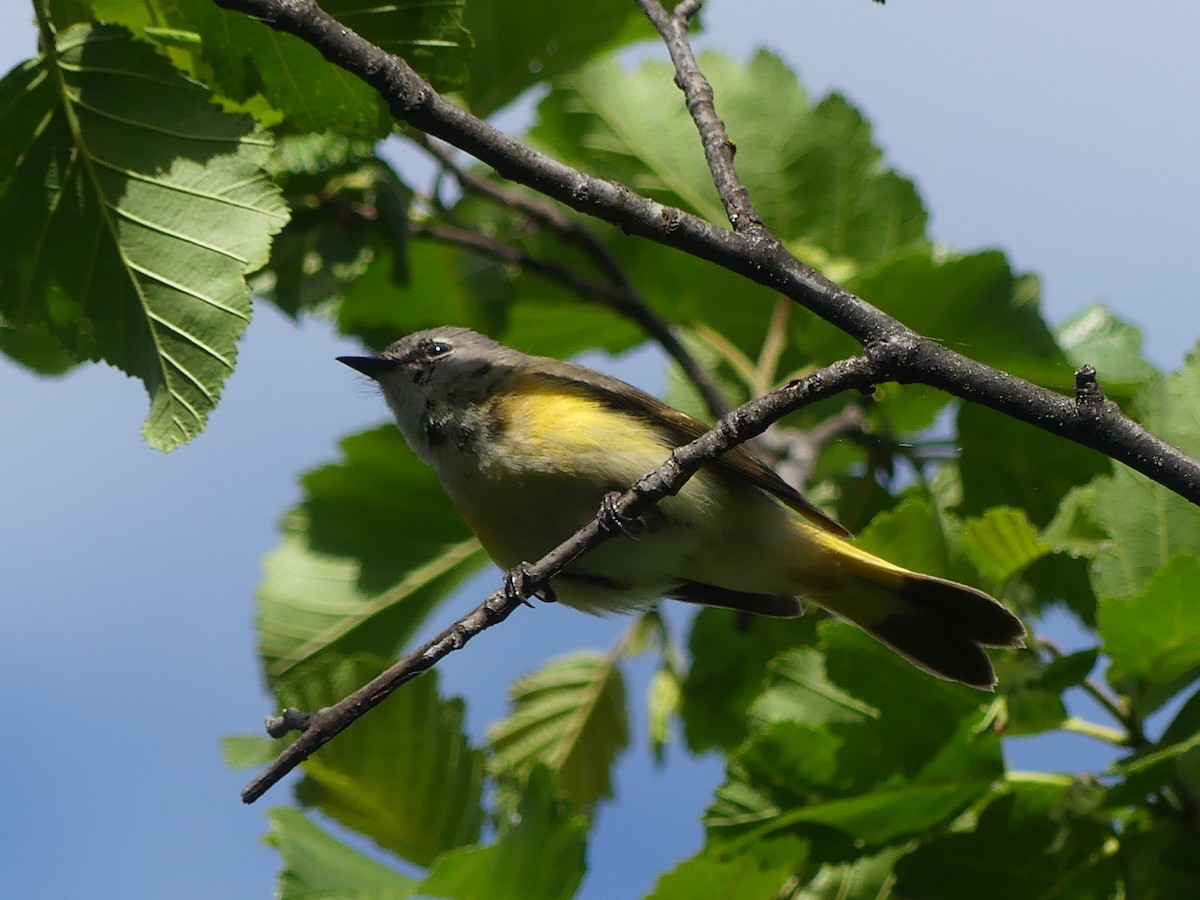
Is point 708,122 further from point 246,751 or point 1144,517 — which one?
point 246,751

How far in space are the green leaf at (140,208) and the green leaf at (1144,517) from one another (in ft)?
6.05

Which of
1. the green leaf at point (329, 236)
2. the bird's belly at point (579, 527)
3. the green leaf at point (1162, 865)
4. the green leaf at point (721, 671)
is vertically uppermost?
the green leaf at point (329, 236)

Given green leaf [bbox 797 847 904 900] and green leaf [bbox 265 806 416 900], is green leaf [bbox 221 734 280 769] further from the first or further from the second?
green leaf [bbox 797 847 904 900]

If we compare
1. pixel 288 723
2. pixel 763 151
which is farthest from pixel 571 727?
pixel 288 723

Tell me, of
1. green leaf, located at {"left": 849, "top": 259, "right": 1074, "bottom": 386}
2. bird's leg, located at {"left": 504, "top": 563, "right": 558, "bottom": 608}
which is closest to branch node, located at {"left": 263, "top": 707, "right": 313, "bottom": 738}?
bird's leg, located at {"left": 504, "top": 563, "right": 558, "bottom": 608}

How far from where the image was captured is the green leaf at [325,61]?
2463 mm

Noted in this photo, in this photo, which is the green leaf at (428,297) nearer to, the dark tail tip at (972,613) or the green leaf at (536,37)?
the green leaf at (536,37)

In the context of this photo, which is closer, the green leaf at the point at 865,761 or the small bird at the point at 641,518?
the green leaf at the point at 865,761

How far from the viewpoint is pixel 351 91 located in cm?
252

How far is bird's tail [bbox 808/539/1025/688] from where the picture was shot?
3049 millimetres

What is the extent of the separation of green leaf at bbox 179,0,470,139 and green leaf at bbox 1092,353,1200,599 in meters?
1.61

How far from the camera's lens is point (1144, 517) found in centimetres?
281

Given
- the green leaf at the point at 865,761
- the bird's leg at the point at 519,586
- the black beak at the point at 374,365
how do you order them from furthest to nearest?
the black beak at the point at 374,365 < the green leaf at the point at 865,761 < the bird's leg at the point at 519,586

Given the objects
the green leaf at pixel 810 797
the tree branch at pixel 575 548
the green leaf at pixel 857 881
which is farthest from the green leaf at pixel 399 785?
the green leaf at pixel 857 881
